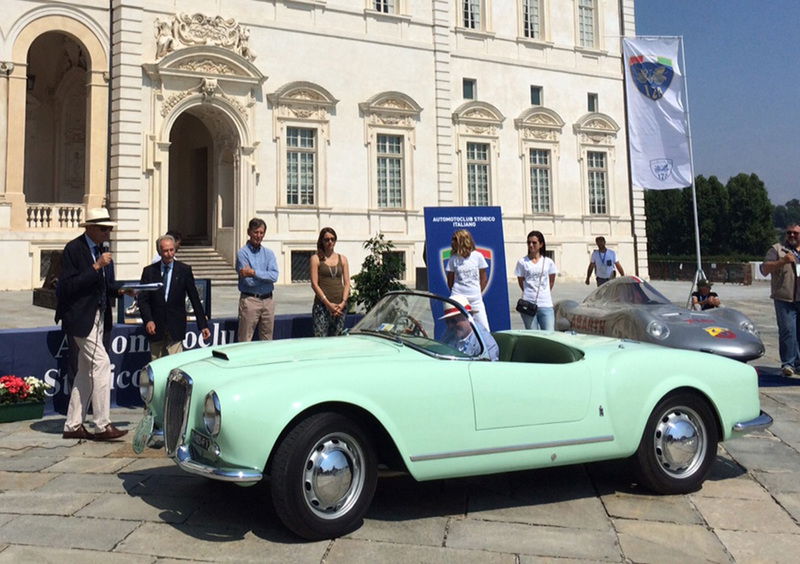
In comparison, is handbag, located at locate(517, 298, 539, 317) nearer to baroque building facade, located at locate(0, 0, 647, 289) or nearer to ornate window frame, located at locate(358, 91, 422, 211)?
baroque building facade, located at locate(0, 0, 647, 289)

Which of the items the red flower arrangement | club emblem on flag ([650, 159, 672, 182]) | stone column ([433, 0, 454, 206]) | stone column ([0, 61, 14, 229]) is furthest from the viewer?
stone column ([433, 0, 454, 206])

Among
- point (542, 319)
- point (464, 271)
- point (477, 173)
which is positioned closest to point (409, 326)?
point (464, 271)

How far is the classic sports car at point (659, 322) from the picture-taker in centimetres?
750

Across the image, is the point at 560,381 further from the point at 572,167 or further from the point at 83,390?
the point at 572,167

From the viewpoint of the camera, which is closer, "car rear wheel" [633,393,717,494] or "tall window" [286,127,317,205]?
"car rear wheel" [633,393,717,494]

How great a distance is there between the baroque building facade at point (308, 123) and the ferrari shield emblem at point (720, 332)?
49.2ft

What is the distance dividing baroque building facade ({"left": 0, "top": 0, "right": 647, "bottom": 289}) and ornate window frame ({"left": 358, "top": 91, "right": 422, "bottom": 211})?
66 mm

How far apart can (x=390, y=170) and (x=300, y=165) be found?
3203mm

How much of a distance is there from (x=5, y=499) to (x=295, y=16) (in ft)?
64.6

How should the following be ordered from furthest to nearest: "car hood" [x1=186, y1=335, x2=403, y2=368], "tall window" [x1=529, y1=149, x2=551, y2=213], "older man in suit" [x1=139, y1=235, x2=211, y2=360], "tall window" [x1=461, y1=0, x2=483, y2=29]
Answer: "tall window" [x1=529, y1=149, x2=551, y2=213] < "tall window" [x1=461, y1=0, x2=483, y2=29] < "older man in suit" [x1=139, y1=235, x2=211, y2=360] < "car hood" [x1=186, y1=335, x2=403, y2=368]

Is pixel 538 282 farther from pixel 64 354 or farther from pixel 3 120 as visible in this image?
pixel 3 120

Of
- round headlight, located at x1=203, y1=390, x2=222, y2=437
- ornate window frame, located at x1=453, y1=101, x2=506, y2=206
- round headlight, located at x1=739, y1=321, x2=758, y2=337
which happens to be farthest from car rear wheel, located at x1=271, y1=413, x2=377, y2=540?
ornate window frame, located at x1=453, y1=101, x2=506, y2=206

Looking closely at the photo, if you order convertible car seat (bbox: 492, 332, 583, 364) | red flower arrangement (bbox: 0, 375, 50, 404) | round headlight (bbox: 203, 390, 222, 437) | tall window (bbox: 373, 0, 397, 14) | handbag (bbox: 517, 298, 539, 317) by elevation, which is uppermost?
tall window (bbox: 373, 0, 397, 14)

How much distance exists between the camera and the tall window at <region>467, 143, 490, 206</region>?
2492 cm
